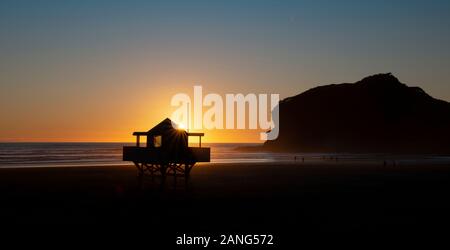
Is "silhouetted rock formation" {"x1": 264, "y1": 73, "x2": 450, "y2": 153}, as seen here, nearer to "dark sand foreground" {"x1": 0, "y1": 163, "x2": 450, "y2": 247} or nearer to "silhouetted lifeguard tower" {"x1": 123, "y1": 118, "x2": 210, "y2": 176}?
"dark sand foreground" {"x1": 0, "y1": 163, "x2": 450, "y2": 247}

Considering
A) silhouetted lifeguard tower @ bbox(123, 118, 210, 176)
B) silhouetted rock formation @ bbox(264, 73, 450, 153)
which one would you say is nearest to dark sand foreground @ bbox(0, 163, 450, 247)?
silhouetted lifeguard tower @ bbox(123, 118, 210, 176)

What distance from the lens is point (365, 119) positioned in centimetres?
16888

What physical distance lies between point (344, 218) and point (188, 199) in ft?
33.1

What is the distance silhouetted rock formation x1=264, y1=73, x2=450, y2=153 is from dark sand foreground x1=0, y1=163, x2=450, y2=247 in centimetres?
13077

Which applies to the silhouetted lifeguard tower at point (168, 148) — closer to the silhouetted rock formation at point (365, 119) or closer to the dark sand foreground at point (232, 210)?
the dark sand foreground at point (232, 210)

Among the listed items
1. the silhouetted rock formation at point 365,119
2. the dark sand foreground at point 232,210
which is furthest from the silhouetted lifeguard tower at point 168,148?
the silhouetted rock formation at point 365,119

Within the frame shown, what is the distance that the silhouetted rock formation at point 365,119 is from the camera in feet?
523

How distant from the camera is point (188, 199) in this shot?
90.3 feet

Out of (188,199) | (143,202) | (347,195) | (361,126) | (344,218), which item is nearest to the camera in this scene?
(344,218)

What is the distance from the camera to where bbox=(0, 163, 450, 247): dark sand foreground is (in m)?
18.0

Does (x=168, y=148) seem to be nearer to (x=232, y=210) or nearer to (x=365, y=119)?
(x=232, y=210)

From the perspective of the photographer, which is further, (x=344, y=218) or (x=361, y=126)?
(x=361, y=126)
